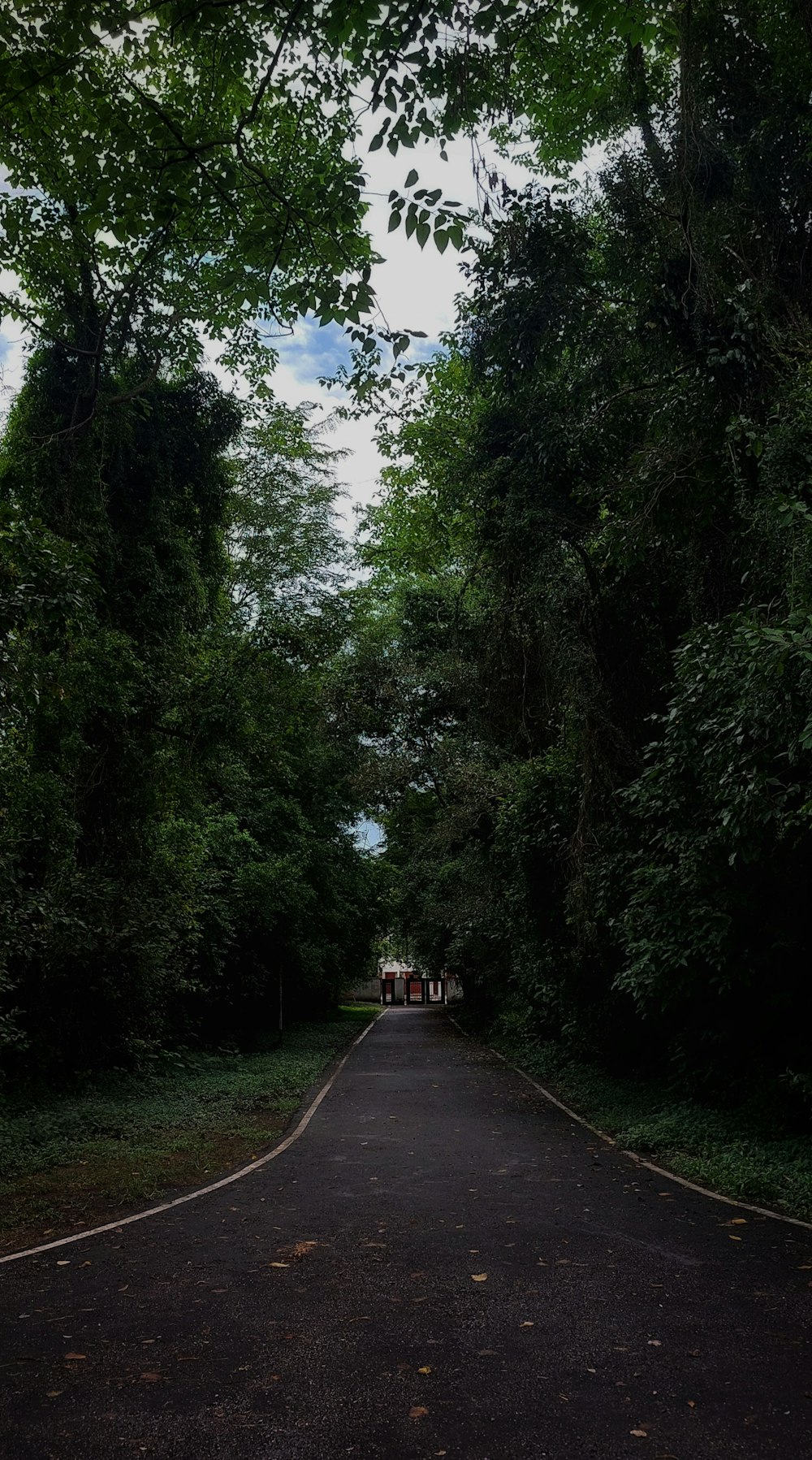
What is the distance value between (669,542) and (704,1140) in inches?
258

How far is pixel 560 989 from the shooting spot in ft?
49.0

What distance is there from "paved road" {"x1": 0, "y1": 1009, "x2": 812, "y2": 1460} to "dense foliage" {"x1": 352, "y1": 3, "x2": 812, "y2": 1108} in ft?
9.91

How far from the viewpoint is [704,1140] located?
989 centimetres

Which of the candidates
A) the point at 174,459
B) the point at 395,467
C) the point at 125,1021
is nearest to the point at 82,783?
the point at 125,1021

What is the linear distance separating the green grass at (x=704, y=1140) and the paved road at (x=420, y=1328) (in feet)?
1.90

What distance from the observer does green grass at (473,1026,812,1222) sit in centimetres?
795

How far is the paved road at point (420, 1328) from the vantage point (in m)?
3.67

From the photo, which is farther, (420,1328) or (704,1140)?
(704,1140)

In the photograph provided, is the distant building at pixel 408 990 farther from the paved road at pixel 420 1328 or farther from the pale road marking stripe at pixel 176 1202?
the paved road at pixel 420 1328

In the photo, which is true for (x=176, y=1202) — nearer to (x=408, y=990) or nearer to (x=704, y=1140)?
(x=704, y=1140)

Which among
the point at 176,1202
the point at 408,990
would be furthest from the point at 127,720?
the point at 408,990

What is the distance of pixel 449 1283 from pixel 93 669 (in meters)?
9.57

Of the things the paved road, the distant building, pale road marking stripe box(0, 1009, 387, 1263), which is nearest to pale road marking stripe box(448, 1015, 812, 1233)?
the paved road

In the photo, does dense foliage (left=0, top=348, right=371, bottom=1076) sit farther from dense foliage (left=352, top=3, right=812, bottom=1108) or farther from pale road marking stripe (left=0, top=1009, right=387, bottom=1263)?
dense foliage (left=352, top=3, right=812, bottom=1108)
